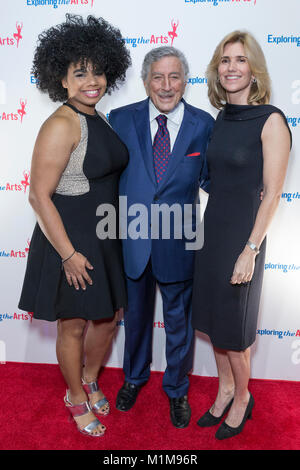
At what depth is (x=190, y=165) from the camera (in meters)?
1.97

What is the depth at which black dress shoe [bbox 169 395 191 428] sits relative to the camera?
2167 millimetres

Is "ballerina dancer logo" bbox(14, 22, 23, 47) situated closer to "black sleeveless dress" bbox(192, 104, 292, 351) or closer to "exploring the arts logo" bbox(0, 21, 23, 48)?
"exploring the arts logo" bbox(0, 21, 23, 48)

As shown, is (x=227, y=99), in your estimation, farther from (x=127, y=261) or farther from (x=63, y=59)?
(x=127, y=261)

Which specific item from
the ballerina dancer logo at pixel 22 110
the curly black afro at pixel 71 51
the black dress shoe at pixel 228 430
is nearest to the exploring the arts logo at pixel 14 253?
the ballerina dancer logo at pixel 22 110

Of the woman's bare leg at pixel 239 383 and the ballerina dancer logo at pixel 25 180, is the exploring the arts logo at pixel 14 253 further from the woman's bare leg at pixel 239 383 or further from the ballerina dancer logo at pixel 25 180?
the woman's bare leg at pixel 239 383

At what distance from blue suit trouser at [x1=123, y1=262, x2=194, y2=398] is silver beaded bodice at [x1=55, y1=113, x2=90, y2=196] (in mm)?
563

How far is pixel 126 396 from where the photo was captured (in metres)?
2.33

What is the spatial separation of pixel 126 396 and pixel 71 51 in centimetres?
180

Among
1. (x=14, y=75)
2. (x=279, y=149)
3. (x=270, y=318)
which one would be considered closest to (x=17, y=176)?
(x=14, y=75)

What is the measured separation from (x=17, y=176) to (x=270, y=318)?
70.3 inches

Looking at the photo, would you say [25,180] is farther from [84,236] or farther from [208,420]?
[208,420]

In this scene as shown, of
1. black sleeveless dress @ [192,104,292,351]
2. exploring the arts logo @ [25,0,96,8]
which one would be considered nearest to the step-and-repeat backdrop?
exploring the arts logo @ [25,0,96,8]

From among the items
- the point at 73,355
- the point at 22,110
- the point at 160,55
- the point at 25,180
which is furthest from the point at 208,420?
the point at 22,110

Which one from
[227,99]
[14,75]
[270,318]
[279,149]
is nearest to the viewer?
[279,149]
